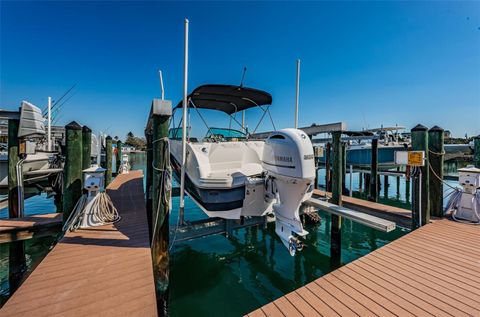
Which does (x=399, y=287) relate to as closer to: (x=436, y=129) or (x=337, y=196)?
(x=337, y=196)

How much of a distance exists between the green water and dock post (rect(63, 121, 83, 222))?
7.34 ft

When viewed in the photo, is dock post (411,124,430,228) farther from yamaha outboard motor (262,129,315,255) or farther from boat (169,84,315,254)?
yamaha outboard motor (262,129,315,255)

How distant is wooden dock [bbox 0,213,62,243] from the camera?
3562 mm

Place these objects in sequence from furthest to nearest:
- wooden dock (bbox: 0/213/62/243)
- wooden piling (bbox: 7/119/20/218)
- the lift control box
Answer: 1. the lift control box
2. wooden piling (bbox: 7/119/20/218)
3. wooden dock (bbox: 0/213/62/243)

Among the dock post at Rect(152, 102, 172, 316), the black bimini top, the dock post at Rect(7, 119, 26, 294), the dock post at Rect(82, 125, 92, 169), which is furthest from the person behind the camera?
the black bimini top

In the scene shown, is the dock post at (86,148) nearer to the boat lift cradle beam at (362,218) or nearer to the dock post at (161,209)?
the dock post at (161,209)

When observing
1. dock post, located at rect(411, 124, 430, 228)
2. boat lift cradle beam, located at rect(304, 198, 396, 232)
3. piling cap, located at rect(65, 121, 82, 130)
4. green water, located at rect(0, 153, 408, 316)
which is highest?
piling cap, located at rect(65, 121, 82, 130)

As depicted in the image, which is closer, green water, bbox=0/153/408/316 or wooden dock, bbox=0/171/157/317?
wooden dock, bbox=0/171/157/317

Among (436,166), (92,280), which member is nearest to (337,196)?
(436,166)

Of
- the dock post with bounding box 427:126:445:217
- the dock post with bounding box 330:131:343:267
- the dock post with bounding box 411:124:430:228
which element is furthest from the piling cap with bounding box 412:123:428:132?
the dock post with bounding box 330:131:343:267

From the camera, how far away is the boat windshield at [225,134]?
17.9 ft

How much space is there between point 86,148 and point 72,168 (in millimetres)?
1273

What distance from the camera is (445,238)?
3.65m

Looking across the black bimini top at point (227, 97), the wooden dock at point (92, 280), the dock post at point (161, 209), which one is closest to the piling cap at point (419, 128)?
the black bimini top at point (227, 97)
